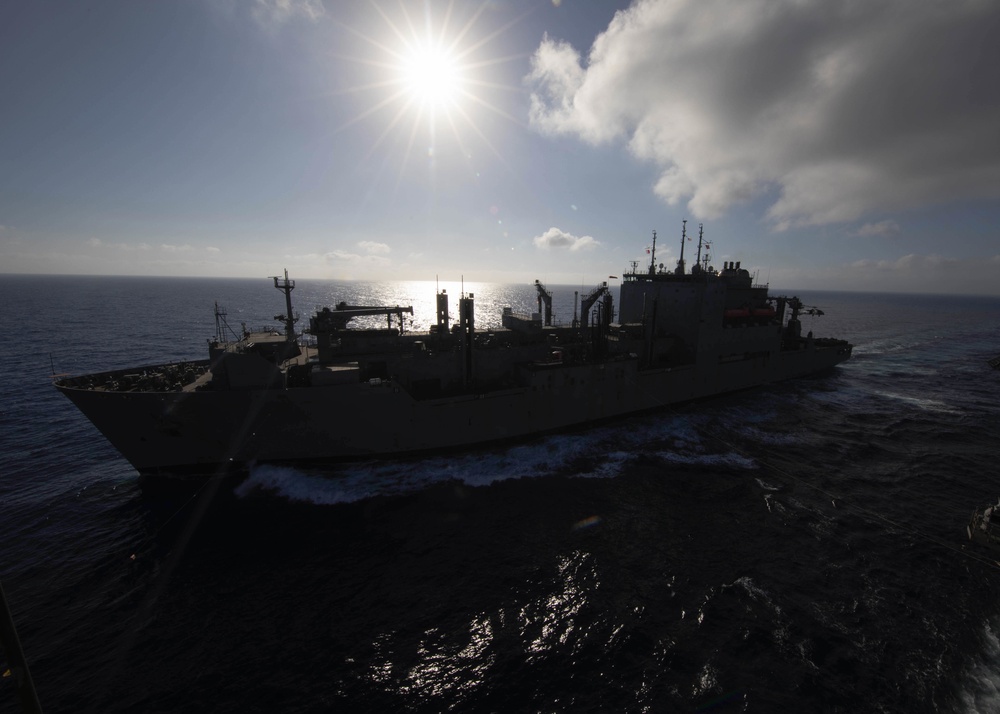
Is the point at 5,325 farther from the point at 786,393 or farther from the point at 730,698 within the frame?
the point at 786,393

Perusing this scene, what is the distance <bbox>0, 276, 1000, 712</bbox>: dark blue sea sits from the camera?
1046 centimetres

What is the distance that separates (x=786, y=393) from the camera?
35.5 metres

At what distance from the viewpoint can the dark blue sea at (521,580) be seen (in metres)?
10.5

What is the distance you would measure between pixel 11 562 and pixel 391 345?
16.2 m

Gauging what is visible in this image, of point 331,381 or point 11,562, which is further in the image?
point 331,381

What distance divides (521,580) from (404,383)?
40.7ft

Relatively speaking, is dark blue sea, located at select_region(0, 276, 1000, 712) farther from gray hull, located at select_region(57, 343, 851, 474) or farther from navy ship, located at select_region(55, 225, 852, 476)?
navy ship, located at select_region(55, 225, 852, 476)

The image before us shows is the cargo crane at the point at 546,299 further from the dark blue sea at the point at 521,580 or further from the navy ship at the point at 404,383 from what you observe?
the dark blue sea at the point at 521,580

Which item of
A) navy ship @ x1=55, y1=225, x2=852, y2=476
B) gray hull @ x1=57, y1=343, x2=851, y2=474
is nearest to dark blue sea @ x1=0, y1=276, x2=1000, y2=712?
gray hull @ x1=57, y1=343, x2=851, y2=474

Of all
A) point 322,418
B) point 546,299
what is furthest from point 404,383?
point 546,299

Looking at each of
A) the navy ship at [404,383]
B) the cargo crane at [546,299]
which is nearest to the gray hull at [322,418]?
the navy ship at [404,383]

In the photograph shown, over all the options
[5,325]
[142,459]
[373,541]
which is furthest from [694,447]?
[5,325]

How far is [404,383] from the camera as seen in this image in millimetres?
22828

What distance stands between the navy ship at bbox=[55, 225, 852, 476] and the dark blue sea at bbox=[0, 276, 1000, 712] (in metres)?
1.64
